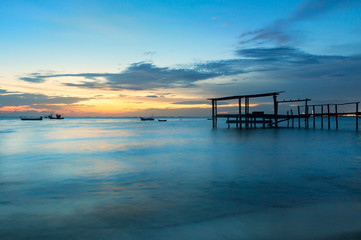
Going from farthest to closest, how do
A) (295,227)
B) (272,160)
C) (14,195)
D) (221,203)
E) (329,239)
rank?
(272,160) → (14,195) → (221,203) → (295,227) → (329,239)

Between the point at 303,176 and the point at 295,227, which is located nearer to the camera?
the point at 295,227

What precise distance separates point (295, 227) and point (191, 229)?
6.36ft

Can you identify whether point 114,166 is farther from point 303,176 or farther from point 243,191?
point 303,176

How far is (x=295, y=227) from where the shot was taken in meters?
4.88

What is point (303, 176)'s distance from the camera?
9.58 m

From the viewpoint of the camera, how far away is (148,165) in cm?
1263

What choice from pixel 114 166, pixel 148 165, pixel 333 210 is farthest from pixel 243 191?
pixel 114 166

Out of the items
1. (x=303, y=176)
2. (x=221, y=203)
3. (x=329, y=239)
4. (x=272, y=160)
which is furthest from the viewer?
(x=272, y=160)

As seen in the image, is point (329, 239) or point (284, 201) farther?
point (284, 201)

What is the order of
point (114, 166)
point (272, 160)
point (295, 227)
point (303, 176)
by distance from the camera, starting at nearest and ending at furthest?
point (295, 227) < point (303, 176) < point (114, 166) < point (272, 160)

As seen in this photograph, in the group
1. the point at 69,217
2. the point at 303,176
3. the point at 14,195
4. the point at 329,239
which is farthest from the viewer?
the point at 303,176

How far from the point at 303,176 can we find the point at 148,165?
22.3ft

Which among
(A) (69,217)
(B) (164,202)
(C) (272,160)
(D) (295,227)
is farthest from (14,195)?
(C) (272,160)

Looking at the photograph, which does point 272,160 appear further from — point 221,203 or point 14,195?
point 14,195
